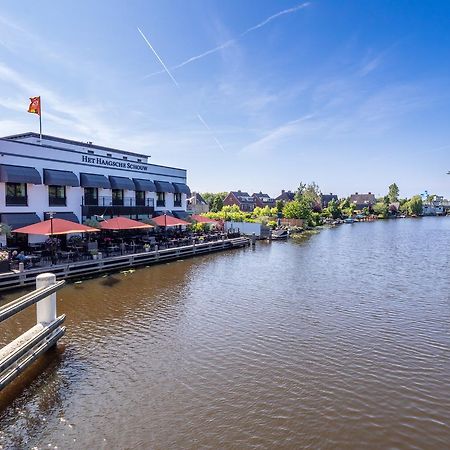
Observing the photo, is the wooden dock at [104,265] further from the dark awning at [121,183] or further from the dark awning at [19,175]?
the dark awning at [121,183]

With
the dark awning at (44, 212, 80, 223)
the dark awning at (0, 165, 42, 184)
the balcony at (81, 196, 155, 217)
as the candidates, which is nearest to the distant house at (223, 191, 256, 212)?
the balcony at (81, 196, 155, 217)

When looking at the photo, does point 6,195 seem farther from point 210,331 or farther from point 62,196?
point 210,331

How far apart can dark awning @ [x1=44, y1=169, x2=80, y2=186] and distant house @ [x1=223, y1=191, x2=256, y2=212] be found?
73.1 m

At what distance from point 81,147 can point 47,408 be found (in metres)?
28.2

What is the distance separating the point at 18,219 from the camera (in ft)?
82.0

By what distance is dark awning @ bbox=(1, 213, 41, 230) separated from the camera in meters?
24.2

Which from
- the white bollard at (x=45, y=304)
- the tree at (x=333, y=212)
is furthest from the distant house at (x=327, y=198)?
the white bollard at (x=45, y=304)

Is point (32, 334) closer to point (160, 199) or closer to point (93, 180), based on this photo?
point (93, 180)

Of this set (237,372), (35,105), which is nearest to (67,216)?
(35,105)

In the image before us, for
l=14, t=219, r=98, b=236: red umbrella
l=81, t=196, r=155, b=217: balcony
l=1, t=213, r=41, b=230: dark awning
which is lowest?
l=14, t=219, r=98, b=236: red umbrella

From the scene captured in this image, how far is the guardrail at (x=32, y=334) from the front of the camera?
9094mm

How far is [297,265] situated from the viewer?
103ft

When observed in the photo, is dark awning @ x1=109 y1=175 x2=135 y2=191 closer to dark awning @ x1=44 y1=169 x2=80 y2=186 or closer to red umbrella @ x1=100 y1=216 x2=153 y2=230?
dark awning @ x1=44 y1=169 x2=80 y2=186

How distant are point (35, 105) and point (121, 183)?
9.46 m
